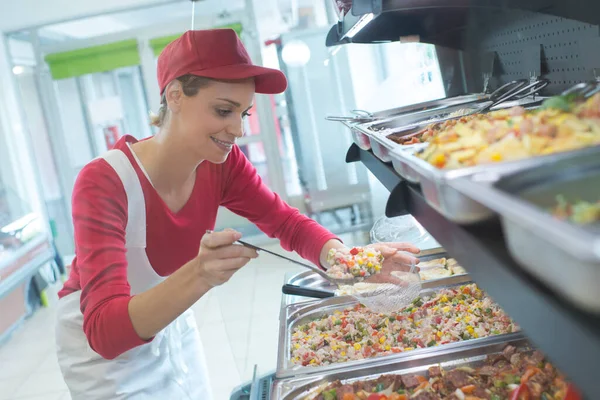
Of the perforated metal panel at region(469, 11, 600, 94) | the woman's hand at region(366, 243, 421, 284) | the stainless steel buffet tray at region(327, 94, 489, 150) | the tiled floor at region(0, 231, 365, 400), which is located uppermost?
the perforated metal panel at region(469, 11, 600, 94)

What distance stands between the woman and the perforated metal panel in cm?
78

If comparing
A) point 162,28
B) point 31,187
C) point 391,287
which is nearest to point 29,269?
point 31,187

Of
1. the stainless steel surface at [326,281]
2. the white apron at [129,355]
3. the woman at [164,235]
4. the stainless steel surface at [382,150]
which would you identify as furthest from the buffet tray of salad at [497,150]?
the stainless steel surface at [326,281]

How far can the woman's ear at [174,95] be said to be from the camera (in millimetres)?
1703

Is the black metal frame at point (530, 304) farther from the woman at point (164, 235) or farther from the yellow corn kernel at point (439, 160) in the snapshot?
the woman at point (164, 235)

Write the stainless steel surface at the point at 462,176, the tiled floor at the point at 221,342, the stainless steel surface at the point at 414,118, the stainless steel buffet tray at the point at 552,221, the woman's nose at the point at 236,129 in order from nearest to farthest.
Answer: the stainless steel buffet tray at the point at 552,221, the stainless steel surface at the point at 462,176, the woman's nose at the point at 236,129, the stainless steel surface at the point at 414,118, the tiled floor at the point at 221,342

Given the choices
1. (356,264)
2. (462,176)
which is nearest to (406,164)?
(462,176)

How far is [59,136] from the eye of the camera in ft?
21.9

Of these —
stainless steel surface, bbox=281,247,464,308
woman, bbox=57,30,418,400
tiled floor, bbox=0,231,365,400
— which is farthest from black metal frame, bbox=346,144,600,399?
tiled floor, bbox=0,231,365,400

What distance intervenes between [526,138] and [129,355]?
1575 millimetres

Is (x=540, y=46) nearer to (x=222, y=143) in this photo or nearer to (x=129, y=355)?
(x=222, y=143)

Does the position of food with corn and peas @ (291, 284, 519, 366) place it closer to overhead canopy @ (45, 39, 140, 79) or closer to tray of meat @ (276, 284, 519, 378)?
tray of meat @ (276, 284, 519, 378)

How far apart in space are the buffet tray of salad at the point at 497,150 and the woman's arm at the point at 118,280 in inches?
22.3

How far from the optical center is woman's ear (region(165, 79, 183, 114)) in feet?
5.59
